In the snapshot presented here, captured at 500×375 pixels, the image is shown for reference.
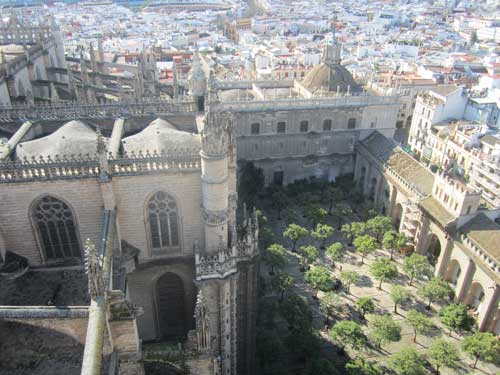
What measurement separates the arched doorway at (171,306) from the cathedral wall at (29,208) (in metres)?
4.69

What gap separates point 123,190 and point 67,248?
14.8 ft

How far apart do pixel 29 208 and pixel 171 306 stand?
30.9ft

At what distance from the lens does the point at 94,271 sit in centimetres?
1508

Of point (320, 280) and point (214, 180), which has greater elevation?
point (214, 180)

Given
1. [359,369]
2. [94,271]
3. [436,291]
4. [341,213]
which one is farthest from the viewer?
[341,213]

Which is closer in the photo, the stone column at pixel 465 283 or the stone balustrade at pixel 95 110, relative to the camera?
the stone balustrade at pixel 95 110

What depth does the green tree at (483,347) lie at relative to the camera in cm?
3080

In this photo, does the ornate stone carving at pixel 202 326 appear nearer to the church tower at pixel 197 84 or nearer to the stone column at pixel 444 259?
the church tower at pixel 197 84

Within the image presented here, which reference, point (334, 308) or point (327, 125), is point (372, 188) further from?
point (334, 308)

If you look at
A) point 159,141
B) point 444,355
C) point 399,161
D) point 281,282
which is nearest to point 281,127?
point 399,161

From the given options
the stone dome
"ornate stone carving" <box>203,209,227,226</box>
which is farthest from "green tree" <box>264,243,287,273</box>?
the stone dome

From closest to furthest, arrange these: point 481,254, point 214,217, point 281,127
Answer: point 214,217 < point 481,254 < point 281,127

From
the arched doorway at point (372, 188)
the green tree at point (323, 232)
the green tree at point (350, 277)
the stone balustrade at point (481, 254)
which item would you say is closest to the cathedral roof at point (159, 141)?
the green tree at point (350, 277)

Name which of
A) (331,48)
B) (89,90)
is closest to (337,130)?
(331,48)
